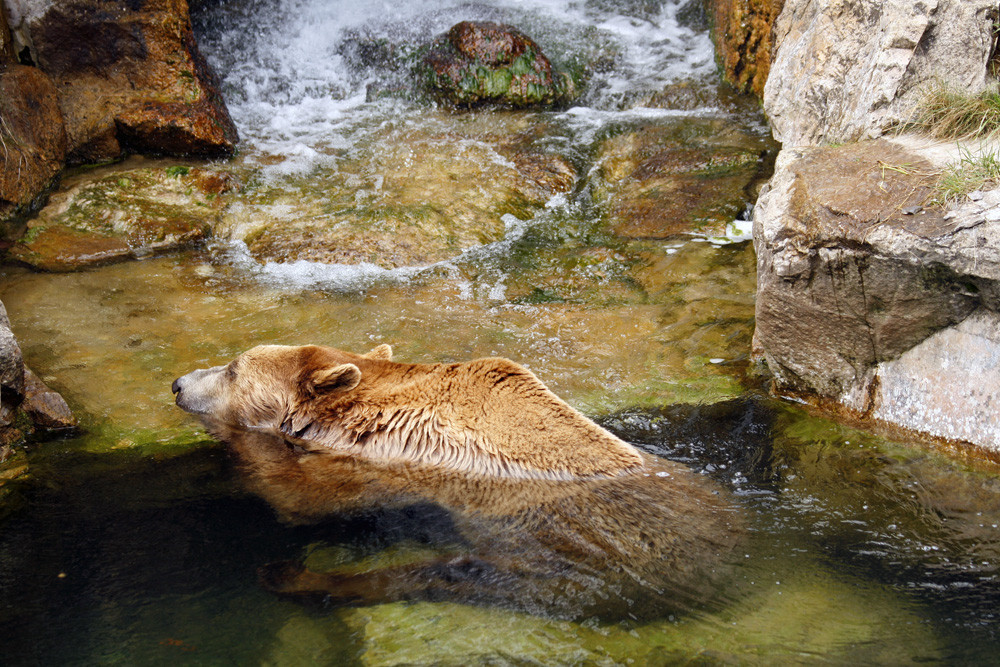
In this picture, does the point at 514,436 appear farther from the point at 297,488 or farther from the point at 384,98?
the point at 384,98

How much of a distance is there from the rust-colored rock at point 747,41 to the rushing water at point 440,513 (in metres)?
1.26

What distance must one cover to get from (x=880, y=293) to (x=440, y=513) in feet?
9.82

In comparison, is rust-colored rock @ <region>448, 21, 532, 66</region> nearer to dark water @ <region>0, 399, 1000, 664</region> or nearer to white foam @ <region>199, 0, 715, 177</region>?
white foam @ <region>199, 0, 715, 177</region>

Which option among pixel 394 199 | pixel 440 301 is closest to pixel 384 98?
pixel 394 199

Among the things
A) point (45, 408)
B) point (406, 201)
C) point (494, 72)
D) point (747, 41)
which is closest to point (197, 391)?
point (45, 408)

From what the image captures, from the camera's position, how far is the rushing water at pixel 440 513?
3170 millimetres

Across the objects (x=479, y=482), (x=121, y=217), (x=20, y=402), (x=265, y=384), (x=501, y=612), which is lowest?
(x=501, y=612)

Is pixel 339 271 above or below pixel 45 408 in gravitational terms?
above

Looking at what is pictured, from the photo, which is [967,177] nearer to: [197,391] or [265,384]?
[265,384]

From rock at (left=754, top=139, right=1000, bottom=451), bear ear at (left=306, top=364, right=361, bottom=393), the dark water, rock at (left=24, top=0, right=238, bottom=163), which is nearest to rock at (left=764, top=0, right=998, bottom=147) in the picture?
rock at (left=754, top=139, right=1000, bottom=451)

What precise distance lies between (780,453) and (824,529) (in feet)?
2.64

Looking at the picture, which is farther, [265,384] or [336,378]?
[265,384]

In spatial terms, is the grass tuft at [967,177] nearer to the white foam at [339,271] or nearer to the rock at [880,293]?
the rock at [880,293]

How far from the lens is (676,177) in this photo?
883 cm
